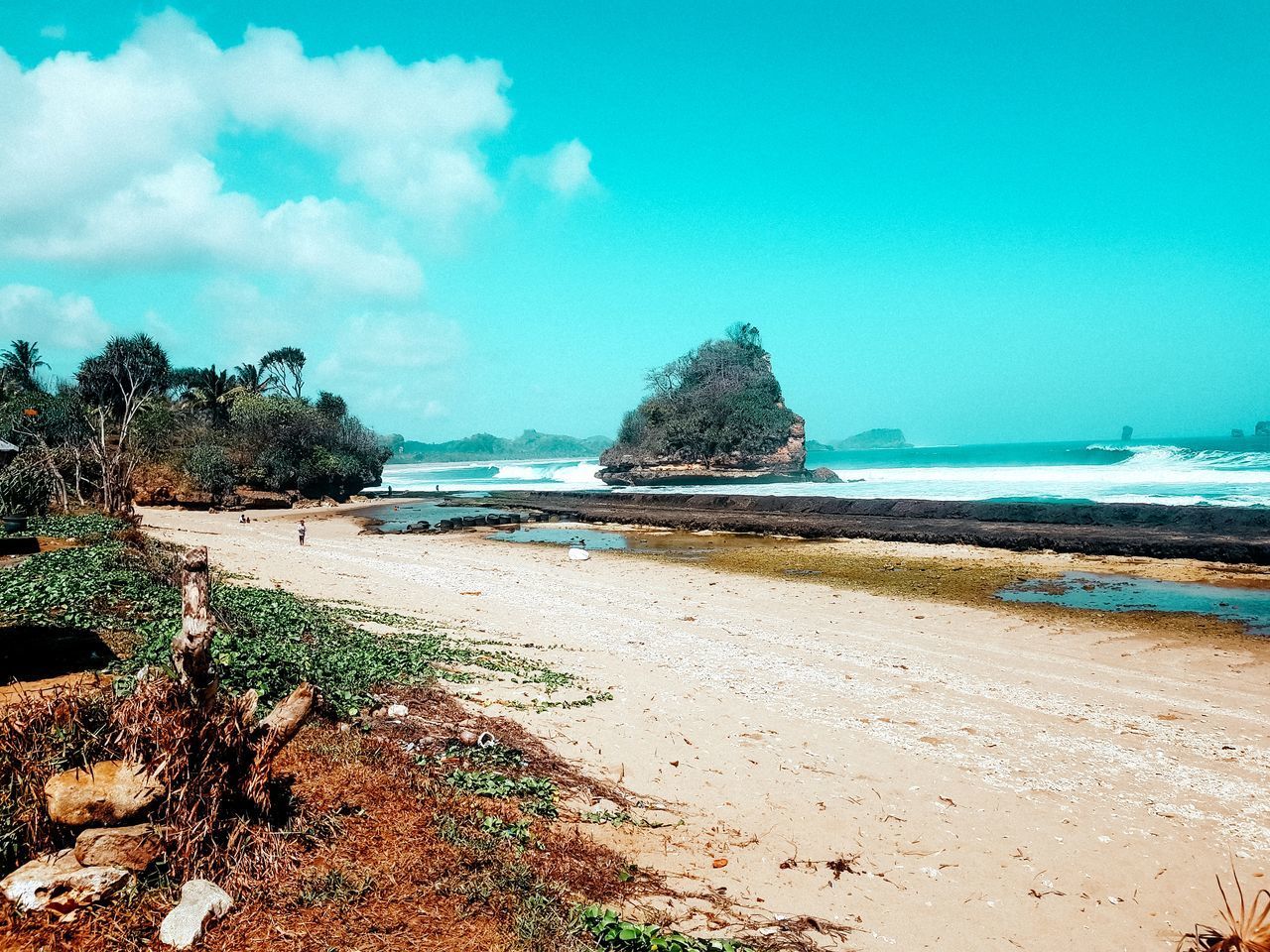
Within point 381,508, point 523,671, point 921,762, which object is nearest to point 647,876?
point 921,762

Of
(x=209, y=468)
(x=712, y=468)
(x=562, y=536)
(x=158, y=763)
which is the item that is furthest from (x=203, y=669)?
(x=712, y=468)

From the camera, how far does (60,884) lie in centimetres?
302

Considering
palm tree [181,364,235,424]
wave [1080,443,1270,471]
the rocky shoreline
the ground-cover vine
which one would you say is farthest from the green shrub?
wave [1080,443,1270,471]

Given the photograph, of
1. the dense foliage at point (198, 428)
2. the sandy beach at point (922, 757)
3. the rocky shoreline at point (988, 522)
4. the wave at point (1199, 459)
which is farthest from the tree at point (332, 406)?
the wave at point (1199, 459)

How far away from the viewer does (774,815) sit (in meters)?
5.34

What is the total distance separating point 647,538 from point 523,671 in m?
19.8

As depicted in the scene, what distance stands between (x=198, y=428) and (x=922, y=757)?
41.9 meters

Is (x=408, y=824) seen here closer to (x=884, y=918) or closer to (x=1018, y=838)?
(x=884, y=918)

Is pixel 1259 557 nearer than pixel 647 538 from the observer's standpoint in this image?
Yes

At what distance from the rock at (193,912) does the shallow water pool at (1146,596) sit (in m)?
15.0

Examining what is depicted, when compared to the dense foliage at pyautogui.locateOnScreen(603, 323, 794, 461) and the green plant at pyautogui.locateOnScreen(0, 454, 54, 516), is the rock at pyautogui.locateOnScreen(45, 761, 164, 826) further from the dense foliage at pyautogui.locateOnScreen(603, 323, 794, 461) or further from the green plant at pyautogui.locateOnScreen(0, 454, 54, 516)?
the dense foliage at pyautogui.locateOnScreen(603, 323, 794, 461)

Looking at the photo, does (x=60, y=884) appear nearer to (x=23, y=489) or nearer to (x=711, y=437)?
(x=23, y=489)

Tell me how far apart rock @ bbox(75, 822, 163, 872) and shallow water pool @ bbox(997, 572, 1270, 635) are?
1530cm

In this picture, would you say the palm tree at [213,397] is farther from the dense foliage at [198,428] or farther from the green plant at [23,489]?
the green plant at [23,489]
